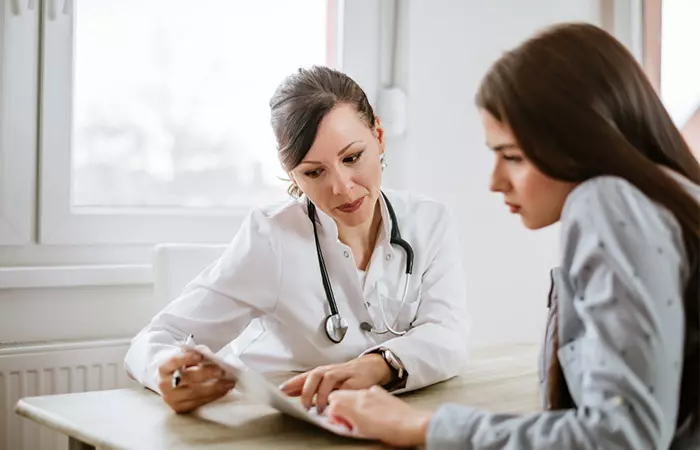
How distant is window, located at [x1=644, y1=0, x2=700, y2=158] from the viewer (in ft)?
8.66

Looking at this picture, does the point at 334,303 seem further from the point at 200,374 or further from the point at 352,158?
the point at 200,374

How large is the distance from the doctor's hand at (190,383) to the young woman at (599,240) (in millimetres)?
392

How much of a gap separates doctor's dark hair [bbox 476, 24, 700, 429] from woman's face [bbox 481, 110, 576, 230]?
21mm

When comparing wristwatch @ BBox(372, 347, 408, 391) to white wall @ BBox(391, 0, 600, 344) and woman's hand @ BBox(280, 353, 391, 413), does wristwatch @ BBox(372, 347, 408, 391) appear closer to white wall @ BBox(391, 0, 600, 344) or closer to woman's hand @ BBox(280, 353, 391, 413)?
woman's hand @ BBox(280, 353, 391, 413)

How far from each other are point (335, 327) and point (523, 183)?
70 centimetres

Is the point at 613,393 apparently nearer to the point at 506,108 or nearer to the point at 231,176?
the point at 506,108

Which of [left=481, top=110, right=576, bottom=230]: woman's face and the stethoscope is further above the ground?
[left=481, top=110, right=576, bottom=230]: woman's face

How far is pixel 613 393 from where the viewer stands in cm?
82

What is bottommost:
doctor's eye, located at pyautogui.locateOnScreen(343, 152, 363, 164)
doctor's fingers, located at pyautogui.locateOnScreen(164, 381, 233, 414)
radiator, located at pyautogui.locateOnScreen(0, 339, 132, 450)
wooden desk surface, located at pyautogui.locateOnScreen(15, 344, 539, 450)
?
radiator, located at pyautogui.locateOnScreen(0, 339, 132, 450)

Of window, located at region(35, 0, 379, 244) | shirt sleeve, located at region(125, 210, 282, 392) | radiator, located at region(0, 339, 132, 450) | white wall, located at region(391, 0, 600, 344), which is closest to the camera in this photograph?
shirt sleeve, located at region(125, 210, 282, 392)

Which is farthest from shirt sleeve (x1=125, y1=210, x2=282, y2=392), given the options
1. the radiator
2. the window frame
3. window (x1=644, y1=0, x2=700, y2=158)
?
window (x1=644, y1=0, x2=700, y2=158)

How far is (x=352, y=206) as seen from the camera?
163 cm

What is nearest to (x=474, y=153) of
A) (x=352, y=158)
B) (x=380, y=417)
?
(x=352, y=158)

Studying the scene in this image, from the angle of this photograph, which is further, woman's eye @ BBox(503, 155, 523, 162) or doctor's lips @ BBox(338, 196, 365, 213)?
doctor's lips @ BBox(338, 196, 365, 213)
